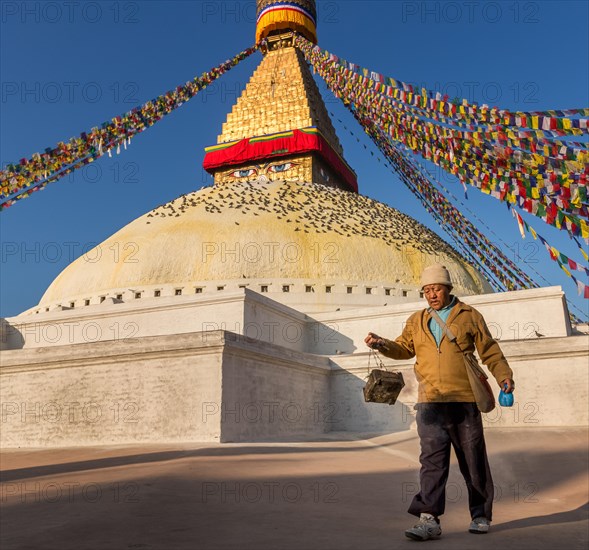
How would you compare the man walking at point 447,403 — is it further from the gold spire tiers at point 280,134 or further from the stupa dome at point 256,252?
the gold spire tiers at point 280,134

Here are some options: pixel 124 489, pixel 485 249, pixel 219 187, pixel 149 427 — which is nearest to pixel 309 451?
pixel 149 427

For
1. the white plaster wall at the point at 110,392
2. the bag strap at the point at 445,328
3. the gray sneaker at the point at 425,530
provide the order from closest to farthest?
1. the gray sneaker at the point at 425,530
2. the bag strap at the point at 445,328
3. the white plaster wall at the point at 110,392

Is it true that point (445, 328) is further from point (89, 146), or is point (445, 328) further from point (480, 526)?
point (89, 146)

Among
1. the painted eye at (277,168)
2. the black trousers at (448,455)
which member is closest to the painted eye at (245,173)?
the painted eye at (277,168)

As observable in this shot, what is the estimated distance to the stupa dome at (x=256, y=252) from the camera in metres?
15.7

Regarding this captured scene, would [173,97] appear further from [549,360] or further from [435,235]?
[549,360]

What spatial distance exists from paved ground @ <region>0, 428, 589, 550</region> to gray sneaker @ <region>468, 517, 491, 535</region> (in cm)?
5

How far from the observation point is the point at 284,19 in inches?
1037

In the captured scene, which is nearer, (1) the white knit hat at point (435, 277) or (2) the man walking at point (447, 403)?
(2) the man walking at point (447, 403)

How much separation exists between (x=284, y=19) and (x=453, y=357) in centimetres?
2587

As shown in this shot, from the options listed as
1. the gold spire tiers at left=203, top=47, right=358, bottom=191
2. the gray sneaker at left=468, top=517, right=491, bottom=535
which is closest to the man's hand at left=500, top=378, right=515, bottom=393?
the gray sneaker at left=468, top=517, right=491, bottom=535

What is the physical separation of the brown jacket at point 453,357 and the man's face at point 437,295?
3.0 inches

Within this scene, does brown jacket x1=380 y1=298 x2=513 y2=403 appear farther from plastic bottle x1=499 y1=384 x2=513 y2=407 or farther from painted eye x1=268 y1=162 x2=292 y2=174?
painted eye x1=268 y1=162 x2=292 y2=174

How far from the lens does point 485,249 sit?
1619 cm
